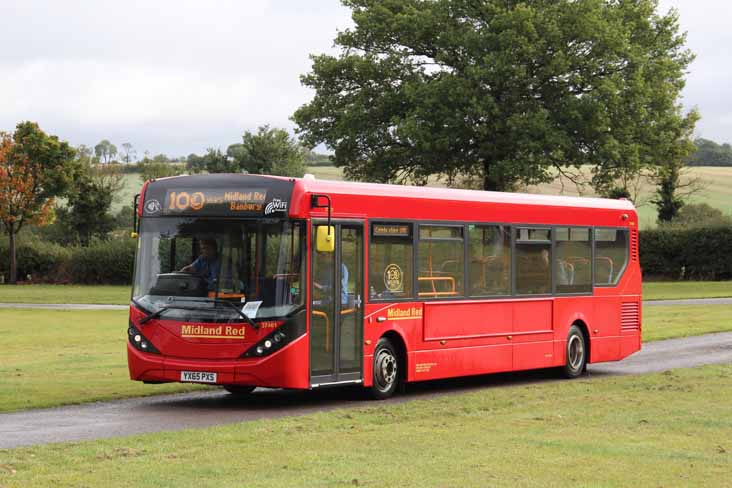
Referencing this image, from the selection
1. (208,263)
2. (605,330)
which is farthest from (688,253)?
(208,263)

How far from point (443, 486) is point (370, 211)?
734cm

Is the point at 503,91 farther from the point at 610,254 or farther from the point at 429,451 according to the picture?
the point at 429,451

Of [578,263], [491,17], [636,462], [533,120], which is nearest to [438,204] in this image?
[578,263]

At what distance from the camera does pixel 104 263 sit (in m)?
63.2

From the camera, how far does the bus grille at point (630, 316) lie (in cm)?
2164

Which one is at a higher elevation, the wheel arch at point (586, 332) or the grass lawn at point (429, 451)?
the wheel arch at point (586, 332)

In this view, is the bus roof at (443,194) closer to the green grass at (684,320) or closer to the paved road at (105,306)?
the green grass at (684,320)

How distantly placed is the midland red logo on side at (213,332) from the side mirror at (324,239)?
133cm

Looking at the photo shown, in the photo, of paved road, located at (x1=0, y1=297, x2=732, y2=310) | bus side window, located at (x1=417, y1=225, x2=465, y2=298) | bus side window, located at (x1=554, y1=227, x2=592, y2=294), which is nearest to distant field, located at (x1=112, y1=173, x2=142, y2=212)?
paved road, located at (x1=0, y1=297, x2=732, y2=310)

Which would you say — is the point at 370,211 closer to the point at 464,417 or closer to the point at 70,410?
the point at 464,417

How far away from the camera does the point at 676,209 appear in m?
74.6

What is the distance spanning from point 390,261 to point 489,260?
7.74 ft

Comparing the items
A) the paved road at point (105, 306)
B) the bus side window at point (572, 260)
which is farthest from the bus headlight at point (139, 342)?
the paved road at point (105, 306)

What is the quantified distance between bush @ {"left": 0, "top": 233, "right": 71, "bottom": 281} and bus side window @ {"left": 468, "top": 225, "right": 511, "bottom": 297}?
162 ft
